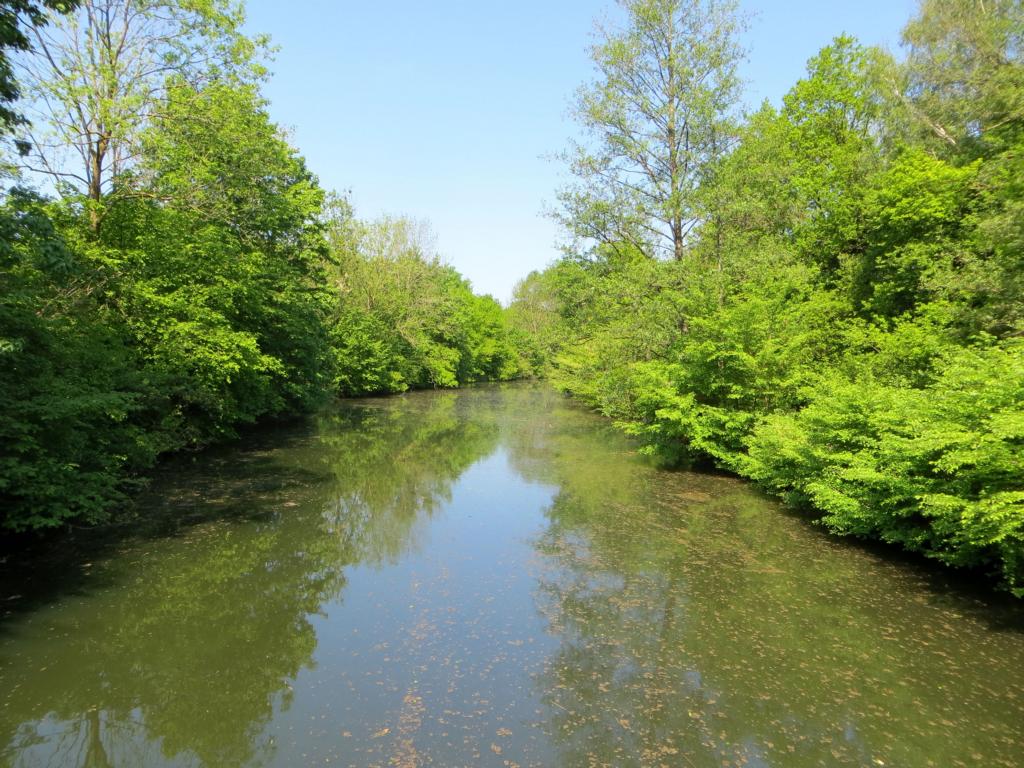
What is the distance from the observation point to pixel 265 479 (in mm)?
14102

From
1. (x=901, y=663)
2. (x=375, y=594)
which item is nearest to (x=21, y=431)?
(x=375, y=594)

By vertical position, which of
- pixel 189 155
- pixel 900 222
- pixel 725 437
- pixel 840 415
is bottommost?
pixel 725 437

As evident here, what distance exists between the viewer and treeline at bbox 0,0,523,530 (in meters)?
7.29

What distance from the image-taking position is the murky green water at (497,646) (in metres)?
4.70

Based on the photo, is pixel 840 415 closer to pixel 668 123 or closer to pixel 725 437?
pixel 725 437

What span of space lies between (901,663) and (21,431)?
10124 millimetres

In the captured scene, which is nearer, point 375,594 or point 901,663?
point 901,663

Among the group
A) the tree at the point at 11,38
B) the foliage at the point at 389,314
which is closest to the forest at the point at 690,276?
the tree at the point at 11,38

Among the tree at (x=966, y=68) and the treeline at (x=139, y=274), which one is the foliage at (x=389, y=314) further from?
the tree at (x=966, y=68)

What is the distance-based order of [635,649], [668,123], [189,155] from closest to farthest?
[635,649]
[189,155]
[668,123]

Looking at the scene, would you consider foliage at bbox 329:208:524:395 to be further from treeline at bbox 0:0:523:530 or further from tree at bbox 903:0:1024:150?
tree at bbox 903:0:1024:150

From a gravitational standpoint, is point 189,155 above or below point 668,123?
below

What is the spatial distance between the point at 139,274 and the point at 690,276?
1330 centimetres

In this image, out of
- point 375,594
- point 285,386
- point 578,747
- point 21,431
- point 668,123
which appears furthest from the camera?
point 285,386
